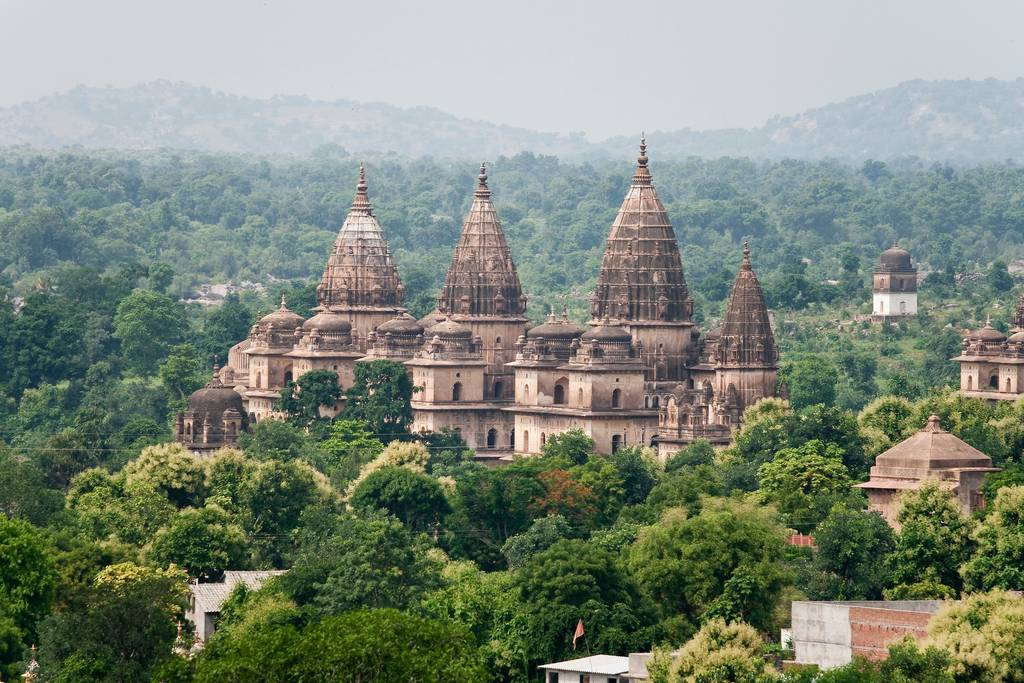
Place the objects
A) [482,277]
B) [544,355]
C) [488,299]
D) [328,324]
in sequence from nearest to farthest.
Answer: [544,355] → [488,299] → [482,277] → [328,324]

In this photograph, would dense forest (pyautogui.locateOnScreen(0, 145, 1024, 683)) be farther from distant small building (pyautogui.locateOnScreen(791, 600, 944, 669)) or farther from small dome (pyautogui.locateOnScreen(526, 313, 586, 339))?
small dome (pyautogui.locateOnScreen(526, 313, 586, 339))

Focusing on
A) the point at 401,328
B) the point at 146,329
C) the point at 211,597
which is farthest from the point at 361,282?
the point at 211,597

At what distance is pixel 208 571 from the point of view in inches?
2933

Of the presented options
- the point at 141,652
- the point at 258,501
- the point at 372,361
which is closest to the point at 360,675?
the point at 141,652

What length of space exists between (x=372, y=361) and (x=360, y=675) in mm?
46260

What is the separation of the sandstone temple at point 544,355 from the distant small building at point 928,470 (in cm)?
1915

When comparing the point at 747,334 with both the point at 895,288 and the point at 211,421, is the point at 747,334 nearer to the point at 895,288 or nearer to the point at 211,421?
the point at 211,421

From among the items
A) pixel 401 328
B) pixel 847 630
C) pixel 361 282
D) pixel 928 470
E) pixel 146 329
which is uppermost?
pixel 361 282

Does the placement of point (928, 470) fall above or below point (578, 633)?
above

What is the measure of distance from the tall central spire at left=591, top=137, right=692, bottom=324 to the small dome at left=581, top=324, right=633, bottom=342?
2.96 meters

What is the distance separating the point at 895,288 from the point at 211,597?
7390 cm

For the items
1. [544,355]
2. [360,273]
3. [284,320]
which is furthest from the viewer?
[360,273]

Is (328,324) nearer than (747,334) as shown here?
No

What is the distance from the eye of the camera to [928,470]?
7606cm
